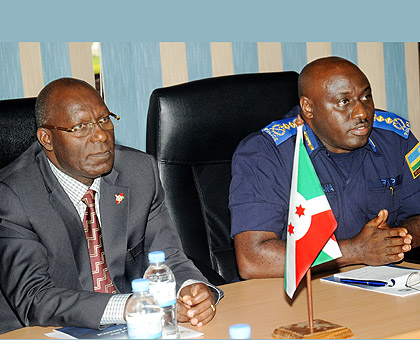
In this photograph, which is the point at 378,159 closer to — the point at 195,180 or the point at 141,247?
the point at 195,180

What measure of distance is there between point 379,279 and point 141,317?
87 centimetres

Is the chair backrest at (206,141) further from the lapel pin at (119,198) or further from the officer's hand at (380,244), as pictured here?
the officer's hand at (380,244)

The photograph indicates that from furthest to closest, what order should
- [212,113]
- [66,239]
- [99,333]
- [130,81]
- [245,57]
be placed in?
[245,57]
[130,81]
[212,113]
[66,239]
[99,333]

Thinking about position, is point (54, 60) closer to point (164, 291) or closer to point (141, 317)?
point (164, 291)

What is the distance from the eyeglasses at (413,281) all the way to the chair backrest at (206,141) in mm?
908

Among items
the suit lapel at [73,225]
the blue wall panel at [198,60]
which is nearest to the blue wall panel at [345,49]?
the blue wall panel at [198,60]

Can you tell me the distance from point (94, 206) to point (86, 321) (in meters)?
0.54

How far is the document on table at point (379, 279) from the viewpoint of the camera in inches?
A: 76.4

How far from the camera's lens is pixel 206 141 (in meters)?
2.72

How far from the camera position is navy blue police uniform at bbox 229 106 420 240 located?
2492 millimetres

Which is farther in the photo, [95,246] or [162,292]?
[95,246]

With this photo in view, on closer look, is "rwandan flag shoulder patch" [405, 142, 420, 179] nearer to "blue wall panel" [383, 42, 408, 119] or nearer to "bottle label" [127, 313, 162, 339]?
"blue wall panel" [383, 42, 408, 119]

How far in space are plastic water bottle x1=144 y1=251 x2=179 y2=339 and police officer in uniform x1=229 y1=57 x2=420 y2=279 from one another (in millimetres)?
662

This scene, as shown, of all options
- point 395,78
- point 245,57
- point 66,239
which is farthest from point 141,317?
point 395,78
